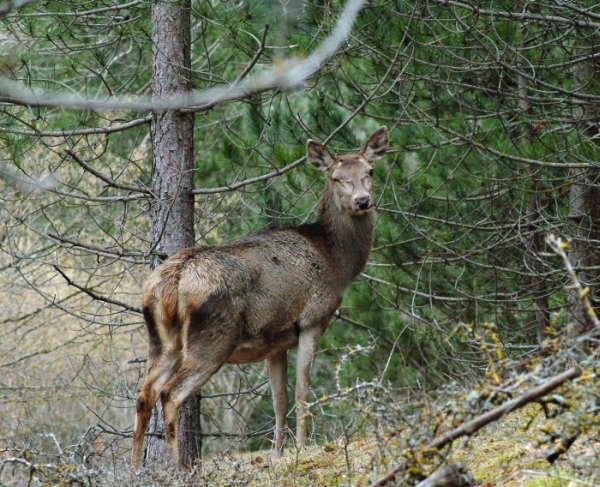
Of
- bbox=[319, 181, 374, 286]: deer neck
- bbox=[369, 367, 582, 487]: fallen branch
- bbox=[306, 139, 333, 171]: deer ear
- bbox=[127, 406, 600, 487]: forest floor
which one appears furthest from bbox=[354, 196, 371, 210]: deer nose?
bbox=[369, 367, 582, 487]: fallen branch

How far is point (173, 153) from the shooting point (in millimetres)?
9070

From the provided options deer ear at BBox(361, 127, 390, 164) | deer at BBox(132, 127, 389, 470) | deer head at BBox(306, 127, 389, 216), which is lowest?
deer at BBox(132, 127, 389, 470)

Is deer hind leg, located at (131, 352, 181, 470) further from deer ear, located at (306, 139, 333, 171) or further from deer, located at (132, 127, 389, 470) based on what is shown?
deer ear, located at (306, 139, 333, 171)

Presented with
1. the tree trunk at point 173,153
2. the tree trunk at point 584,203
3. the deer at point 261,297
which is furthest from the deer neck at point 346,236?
the tree trunk at point 584,203

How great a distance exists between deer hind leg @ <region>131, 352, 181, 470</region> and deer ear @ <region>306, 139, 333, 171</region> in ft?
8.90

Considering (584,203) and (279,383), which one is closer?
(279,383)

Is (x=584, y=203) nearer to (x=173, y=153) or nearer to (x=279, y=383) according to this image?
(x=279, y=383)

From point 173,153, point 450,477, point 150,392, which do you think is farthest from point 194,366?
point 450,477

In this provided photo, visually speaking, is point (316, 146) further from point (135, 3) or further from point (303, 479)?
point (303, 479)

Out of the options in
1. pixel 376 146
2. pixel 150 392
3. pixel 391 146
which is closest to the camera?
pixel 150 392

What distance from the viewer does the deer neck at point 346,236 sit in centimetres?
935

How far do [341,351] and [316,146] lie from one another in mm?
5556

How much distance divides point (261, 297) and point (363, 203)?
1.64 m

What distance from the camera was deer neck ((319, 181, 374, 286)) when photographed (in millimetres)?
9352
